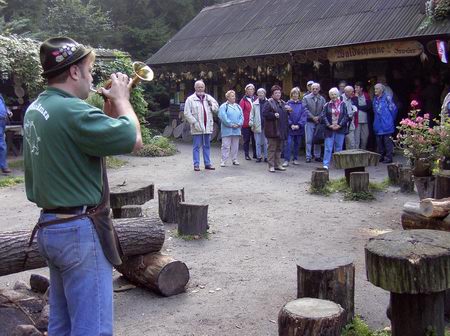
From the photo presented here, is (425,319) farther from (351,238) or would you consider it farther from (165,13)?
(165,13)

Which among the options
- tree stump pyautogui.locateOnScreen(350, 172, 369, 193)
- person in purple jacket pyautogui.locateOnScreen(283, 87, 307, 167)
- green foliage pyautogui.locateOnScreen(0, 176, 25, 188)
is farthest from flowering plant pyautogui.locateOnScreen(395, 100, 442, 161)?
green foliage pyautogui.locateOnScreen(0, 176, 25, 188)

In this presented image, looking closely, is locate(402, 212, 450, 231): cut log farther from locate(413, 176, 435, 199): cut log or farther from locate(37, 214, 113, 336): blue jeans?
locate(37, 214, 113, 336): blue jeans

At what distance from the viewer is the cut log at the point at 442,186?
696cm

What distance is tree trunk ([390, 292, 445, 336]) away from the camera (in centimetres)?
394

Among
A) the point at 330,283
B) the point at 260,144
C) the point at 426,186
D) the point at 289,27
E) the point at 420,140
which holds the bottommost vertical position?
the point at 330,283

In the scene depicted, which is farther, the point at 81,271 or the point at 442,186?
the point at 442,186

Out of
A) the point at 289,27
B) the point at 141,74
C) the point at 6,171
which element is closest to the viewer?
the point at 141,74

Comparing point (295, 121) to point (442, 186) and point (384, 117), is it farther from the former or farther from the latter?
point (442, 186)

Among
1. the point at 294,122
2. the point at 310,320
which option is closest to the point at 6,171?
the point at 294,122

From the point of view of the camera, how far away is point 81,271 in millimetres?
2746

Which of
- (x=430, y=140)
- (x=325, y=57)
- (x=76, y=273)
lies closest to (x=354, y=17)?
(x=325, y=57)

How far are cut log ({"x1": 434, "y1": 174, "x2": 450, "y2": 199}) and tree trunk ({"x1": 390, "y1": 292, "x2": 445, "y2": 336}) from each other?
324cm

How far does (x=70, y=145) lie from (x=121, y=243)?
2708 mm

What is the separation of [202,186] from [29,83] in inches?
294
